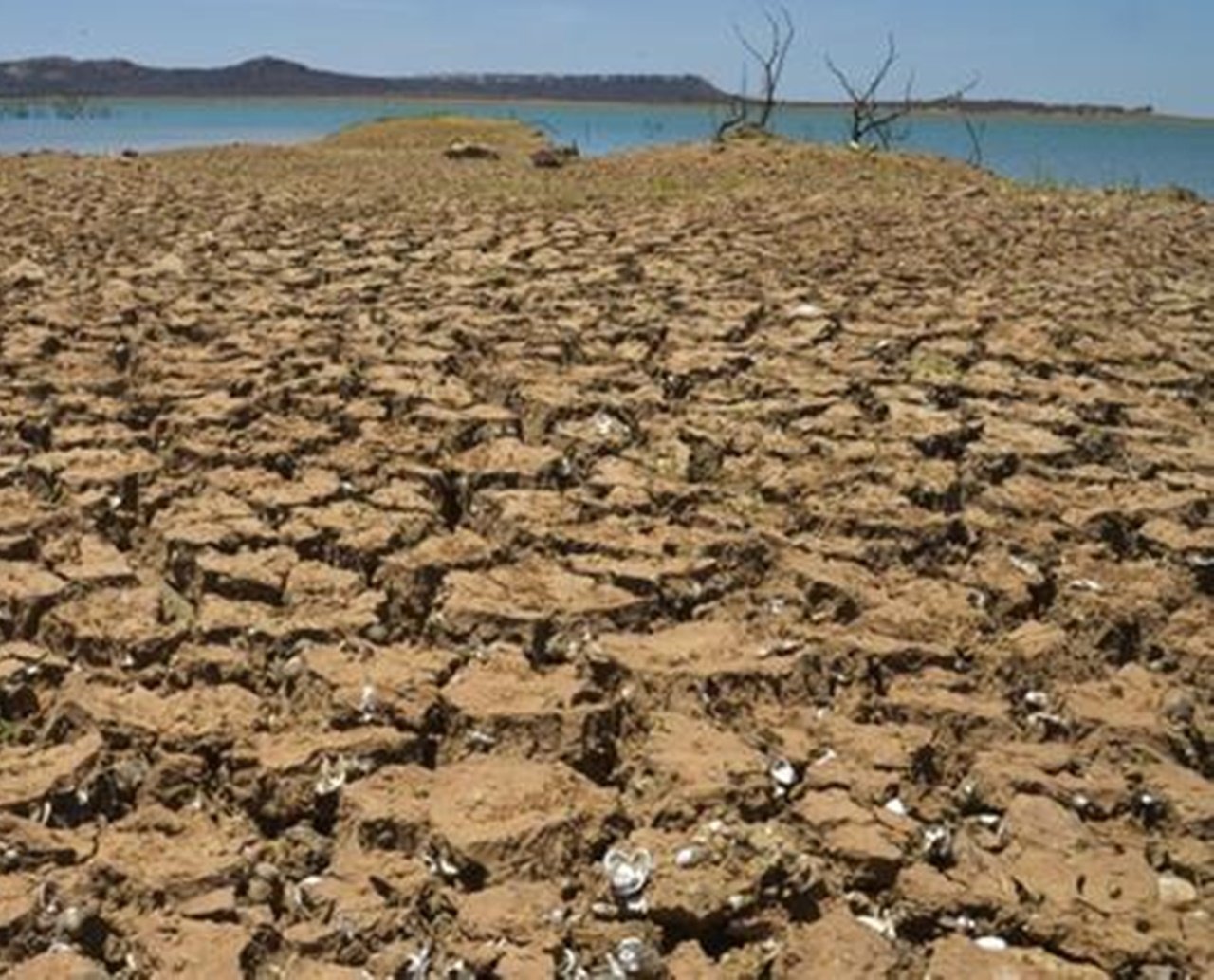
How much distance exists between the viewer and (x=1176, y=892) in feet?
6.07

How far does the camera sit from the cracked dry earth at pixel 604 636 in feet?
5.82

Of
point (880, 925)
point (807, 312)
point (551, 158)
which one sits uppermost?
point (551, 158)

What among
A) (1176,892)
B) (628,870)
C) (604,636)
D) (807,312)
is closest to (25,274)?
(807,312)

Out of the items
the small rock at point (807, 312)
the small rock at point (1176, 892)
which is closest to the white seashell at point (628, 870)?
the small rock at point (1176, 892)

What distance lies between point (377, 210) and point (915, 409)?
16.5 feet

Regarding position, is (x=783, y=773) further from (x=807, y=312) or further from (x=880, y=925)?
(x=807, y=312)

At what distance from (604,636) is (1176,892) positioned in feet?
3.19

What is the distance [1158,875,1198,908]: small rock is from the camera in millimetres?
1824

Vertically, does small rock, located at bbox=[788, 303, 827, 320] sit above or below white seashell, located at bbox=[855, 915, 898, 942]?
above

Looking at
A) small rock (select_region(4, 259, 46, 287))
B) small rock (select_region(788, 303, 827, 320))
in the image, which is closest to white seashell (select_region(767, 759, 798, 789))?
small rock (select_region(788, 303, 827, 320))

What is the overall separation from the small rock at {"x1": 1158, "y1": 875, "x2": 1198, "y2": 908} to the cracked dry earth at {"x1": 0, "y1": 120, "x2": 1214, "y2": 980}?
2cm

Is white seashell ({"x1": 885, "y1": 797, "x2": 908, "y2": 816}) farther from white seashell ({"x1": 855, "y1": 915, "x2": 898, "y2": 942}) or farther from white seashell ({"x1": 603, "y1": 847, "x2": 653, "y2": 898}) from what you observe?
white seashell ({"x1": 603, "y1": 847, "x2": 653, "y2": 898})

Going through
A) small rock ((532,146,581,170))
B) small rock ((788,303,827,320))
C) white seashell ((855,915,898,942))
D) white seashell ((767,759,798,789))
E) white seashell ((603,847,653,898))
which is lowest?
white seashell ((855,915,898,942))

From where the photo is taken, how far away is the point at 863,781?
2.04 metres
